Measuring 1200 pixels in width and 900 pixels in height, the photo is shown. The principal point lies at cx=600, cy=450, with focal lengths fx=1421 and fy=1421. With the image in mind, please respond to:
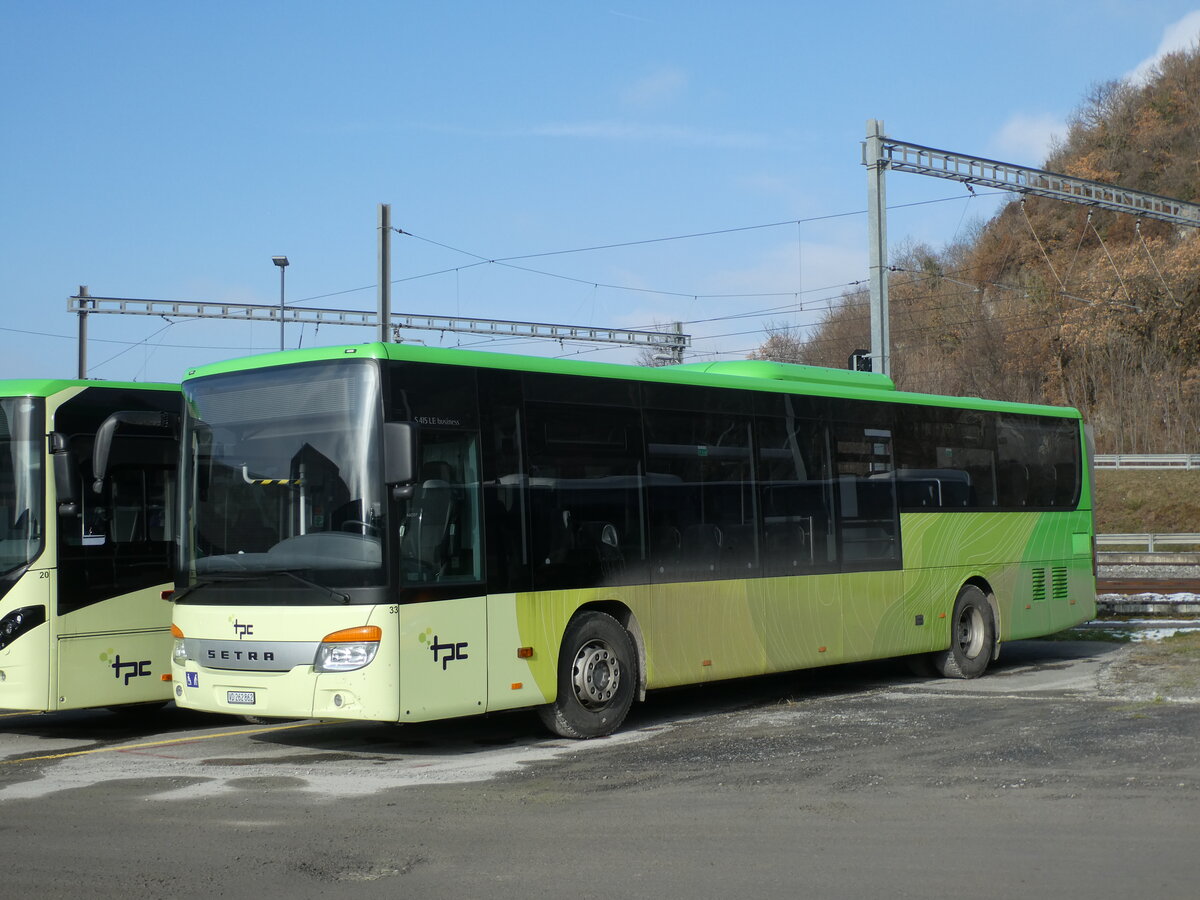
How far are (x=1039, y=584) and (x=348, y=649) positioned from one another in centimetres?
1027

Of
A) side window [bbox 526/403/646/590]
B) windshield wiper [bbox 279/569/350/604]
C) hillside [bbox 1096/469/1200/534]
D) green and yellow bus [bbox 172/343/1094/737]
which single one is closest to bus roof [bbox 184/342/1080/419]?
green and yellow bus [bbox 172/343/1094/737]

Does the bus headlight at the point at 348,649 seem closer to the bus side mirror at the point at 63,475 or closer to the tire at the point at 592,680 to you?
the tire at the point at 592,680

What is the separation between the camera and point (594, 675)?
1129 cm

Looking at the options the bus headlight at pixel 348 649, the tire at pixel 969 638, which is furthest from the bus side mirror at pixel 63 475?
the tire at pixel 969 638

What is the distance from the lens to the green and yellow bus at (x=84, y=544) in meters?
11.4

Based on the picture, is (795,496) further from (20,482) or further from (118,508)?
(20,482)

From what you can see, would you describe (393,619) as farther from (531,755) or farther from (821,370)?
(821,370)

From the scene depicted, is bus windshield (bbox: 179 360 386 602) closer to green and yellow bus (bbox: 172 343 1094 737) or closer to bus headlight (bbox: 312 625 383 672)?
green and yellow bus (bbox: 172 343 1094 737)

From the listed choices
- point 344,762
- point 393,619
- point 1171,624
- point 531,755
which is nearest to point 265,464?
point 393,619

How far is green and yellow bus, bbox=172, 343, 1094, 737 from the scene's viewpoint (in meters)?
9.89

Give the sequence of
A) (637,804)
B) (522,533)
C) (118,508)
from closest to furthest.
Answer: (637,804), (522,533), (118,508)

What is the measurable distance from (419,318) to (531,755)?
3479 cm

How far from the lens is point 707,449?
1263 cm

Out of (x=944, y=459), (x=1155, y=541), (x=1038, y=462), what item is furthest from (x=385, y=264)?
(x=1155, y=541)
